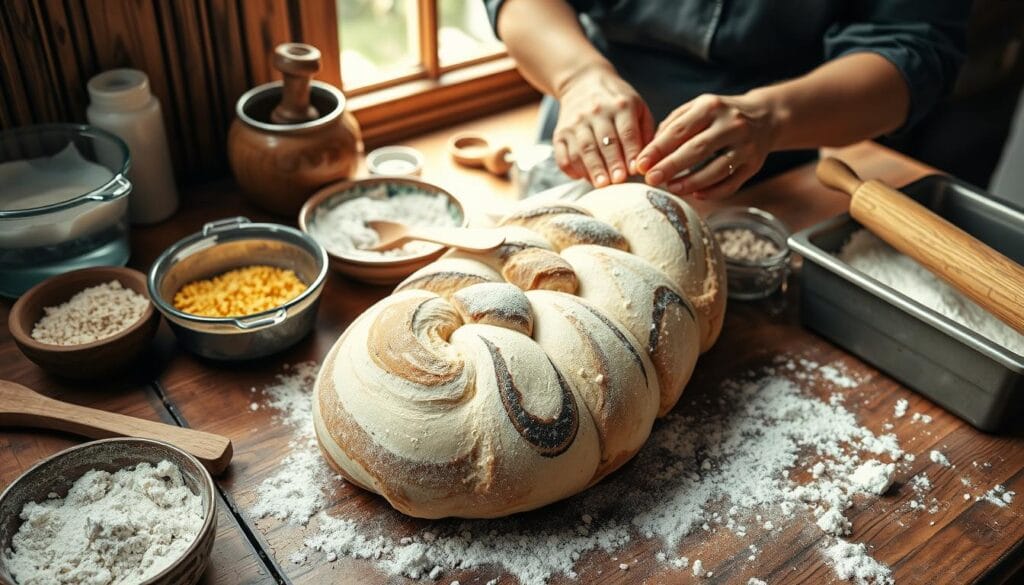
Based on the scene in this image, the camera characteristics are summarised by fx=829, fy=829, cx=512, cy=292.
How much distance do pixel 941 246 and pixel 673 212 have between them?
14.0 inches

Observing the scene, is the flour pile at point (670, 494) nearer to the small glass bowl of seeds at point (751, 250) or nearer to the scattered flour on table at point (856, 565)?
the scattered flour on table at point (856, 565)

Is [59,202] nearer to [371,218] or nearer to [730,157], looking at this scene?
[371,218]

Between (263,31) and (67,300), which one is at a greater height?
(263,31)

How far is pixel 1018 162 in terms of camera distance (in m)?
2.47

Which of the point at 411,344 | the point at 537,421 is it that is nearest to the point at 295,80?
the point at 411,344

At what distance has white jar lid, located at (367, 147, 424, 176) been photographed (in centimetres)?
153

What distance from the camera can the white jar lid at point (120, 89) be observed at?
1.29 metres

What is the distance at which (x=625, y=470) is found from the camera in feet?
3.32

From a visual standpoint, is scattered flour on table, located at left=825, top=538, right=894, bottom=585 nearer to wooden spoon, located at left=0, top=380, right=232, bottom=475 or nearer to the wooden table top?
the wooden table top

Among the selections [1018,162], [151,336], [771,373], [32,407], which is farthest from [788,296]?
[1018,162]

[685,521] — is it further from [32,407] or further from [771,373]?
[32,407]

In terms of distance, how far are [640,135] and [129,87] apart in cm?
80

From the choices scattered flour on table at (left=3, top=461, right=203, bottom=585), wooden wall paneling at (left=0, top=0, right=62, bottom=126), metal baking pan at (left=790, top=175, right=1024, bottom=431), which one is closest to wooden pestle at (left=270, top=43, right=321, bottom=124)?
wooden wall paneling at (left=0, top=0, right=62, bottom=126)

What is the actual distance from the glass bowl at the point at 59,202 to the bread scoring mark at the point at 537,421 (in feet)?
2.21
